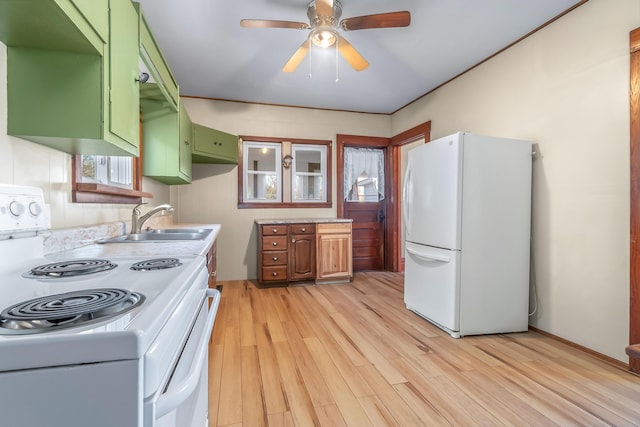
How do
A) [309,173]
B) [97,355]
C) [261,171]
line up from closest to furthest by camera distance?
[97,355] → [261,171] → [309,173]

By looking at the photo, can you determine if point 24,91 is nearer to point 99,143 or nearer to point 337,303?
point 99,143

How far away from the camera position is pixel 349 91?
144 inches

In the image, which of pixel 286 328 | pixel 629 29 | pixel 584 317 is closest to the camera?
Answer: pixel 629 29

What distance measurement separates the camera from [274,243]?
12.1 ft

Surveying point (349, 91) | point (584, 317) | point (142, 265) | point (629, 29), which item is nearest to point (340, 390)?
point (142, 265)

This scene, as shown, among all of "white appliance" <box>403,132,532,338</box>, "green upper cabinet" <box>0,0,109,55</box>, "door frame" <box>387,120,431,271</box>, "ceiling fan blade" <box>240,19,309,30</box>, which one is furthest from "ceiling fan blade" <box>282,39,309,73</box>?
"door frame" <box>387,120,431,271</box>

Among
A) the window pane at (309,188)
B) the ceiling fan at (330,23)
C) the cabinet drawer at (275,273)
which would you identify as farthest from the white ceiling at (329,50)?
the cabinet drawer at (275,273)

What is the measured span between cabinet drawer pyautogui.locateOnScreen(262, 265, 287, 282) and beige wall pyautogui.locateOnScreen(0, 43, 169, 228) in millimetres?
2087

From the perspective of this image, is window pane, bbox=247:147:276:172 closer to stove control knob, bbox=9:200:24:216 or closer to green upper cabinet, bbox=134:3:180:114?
green upper cabinet, bbox=134:3:180:114

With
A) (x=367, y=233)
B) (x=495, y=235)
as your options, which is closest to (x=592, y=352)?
(x=495, y=235)

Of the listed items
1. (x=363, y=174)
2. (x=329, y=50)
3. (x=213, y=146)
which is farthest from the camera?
(x=363, y=174)

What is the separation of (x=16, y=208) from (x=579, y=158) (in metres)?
3.12

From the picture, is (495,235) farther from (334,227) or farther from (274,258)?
(274,258)

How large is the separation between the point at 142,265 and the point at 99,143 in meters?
0.64
